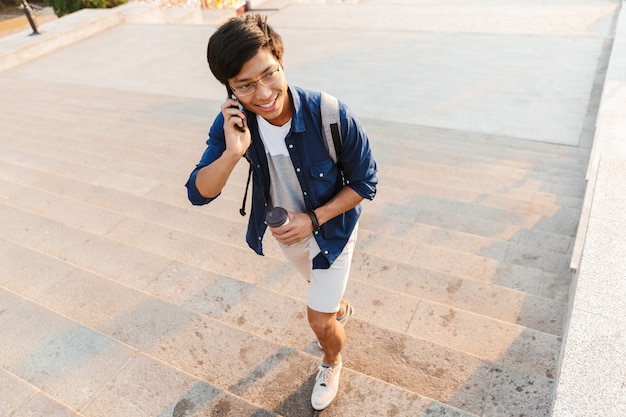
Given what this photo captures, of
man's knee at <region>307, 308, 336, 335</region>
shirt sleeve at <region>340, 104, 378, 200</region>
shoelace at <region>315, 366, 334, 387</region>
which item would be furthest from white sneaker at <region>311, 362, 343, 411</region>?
A: shirt sleeve at <region>340, 104, 378, 200</region>

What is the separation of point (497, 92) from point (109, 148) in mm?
7338

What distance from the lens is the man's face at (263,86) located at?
6.28 feet

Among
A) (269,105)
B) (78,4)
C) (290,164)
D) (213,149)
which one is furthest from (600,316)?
(78,4)

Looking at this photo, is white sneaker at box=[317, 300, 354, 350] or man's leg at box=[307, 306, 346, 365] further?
white sneaker at box=[317, 300, 354, 350]

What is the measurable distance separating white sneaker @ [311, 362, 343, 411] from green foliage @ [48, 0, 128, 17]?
16.8 metres

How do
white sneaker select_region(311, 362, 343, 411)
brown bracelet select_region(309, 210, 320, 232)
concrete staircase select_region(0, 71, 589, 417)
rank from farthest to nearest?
concrete staircase select_region(0, 71, 589, 417), white sneaker select_region(311, 362, 343, 411), brown bracelet select_region(309, 210, 320, 232)

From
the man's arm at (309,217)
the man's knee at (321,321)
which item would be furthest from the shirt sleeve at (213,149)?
the man's knee at (321,321)

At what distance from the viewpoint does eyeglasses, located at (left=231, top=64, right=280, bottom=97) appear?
77.0 inches

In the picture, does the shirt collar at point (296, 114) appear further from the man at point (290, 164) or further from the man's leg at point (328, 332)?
the man's leg at point (328, 332)

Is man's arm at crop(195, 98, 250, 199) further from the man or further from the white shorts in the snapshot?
the white shorts

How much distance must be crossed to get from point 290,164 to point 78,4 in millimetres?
17718

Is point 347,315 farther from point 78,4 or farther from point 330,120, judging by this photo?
point 78,4

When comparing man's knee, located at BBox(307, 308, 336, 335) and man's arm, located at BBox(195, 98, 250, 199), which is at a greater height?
man's arm, located at BBox(195, 98, 250, 199)

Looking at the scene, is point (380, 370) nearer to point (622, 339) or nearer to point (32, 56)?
point (622, 339)
